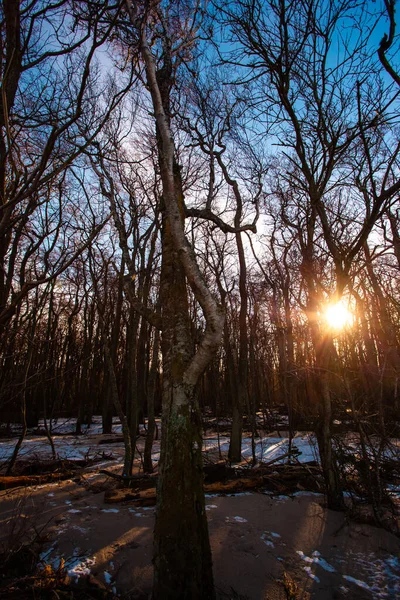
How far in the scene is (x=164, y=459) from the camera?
2627 mm

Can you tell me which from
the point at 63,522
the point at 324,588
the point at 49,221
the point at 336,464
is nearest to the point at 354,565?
the point at 324,588

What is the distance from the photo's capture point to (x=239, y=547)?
357 cm

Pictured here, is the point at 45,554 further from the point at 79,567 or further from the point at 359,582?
the point at 359,582

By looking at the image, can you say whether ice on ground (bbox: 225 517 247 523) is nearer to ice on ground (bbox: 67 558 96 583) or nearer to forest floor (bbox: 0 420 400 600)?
forest floor (bbox: 0 420 400 600)

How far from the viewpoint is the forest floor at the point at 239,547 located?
2.90 m

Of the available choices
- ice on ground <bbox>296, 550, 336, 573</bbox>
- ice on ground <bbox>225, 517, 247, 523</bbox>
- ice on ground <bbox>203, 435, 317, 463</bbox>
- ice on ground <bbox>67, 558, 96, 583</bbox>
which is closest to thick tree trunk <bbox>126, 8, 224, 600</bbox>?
ice on ground <bbox>67, 558, 96, 583</bbox>

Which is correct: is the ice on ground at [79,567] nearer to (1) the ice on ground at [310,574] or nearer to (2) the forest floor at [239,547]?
(2) the forest floor at [239,547]

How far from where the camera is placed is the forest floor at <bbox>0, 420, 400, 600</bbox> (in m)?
2.90

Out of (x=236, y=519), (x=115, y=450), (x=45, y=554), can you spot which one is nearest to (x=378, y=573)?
(x=236, y=519)

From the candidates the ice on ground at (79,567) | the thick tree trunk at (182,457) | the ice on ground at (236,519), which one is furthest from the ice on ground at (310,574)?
the ice on ground at (79,567)

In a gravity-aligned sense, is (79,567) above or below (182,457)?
below

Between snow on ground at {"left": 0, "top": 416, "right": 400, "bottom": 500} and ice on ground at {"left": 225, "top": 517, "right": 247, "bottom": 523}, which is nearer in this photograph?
ice on ground at {"left": 225, "top": 517, "right": 247, "bottom": 523}

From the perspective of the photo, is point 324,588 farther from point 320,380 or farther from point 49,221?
point 49,221

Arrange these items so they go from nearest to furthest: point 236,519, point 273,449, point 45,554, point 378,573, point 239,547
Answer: point 378,573 → point 45,554 → point 239,547 → point 236,519 → point 273,449
